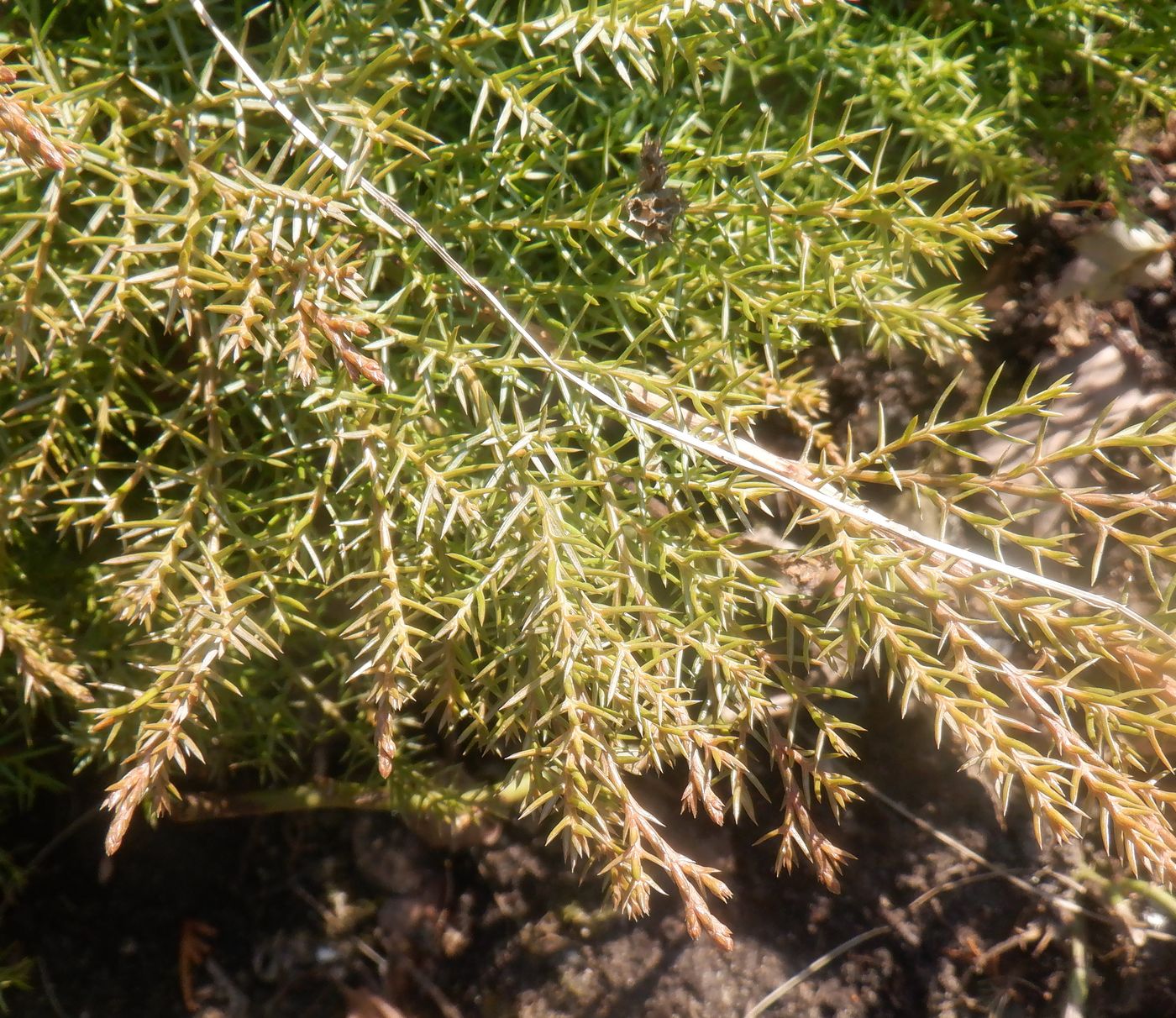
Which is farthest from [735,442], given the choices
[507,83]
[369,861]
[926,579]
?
[369,861]

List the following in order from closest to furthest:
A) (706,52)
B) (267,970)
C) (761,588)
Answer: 1. (761,588)
2. (706,52)
3. (267,970)

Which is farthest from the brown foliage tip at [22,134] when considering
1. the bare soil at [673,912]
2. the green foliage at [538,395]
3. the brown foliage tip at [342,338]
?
the bare soil at [673,912]

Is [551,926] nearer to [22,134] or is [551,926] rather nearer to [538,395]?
[538,395]

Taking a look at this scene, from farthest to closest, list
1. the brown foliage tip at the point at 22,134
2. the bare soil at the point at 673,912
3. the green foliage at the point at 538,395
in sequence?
the bare soil at the point at 673,912 → the green foliage at the point at 538,395 → the brown foliage tip at the point at 22,134

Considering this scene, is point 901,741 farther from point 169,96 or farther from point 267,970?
point 169,96

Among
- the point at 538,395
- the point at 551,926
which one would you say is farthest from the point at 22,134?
the point at 551,926

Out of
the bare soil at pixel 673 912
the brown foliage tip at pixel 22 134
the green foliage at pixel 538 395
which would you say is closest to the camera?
the brown foliage tip at pixel 22 134

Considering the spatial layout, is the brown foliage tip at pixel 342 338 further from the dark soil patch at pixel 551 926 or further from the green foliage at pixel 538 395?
the dark soil patch at pixel 551 926

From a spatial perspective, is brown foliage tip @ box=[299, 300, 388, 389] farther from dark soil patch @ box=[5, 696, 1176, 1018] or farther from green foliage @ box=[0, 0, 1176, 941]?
dark soil patch @ box=[5, 696, 1176, 1018]

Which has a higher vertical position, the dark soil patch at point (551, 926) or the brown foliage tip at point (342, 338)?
the brown foliage tip at point (342, 338)
